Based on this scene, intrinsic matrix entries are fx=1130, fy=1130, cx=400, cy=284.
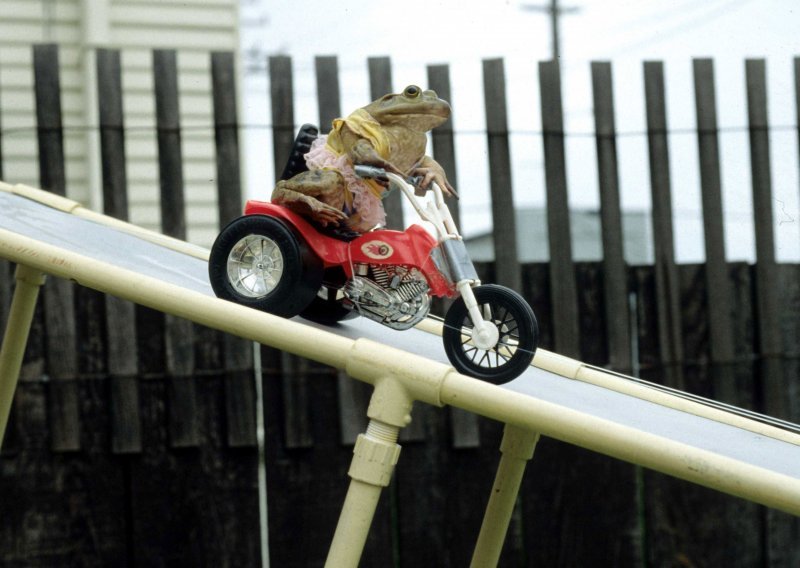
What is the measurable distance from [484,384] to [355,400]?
2.26 meters

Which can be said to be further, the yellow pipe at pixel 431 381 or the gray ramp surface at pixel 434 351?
the gray ramp surface at pixel 434 351

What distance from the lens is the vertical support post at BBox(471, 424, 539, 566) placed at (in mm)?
2816

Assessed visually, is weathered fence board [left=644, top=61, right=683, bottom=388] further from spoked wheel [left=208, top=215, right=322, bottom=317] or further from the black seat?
spoked wheel [left=208, top=215, right=322, bottom=317]

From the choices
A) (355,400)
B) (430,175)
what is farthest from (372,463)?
(355,400)

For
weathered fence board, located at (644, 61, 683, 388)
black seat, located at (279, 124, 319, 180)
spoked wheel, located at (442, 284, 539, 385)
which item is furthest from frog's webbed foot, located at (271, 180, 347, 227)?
weathered fence board, located at (644, 61, 683, 388)

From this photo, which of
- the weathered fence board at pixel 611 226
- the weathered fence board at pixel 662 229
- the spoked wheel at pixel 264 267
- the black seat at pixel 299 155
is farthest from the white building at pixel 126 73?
the spoked wheel at pixel 264 267

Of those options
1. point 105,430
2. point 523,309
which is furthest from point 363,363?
point 105,430

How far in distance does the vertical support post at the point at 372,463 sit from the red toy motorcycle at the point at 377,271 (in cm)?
33

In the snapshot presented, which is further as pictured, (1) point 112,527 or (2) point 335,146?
(1) point 112,527

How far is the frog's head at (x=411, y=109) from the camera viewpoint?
2.47m

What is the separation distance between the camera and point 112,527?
411cm

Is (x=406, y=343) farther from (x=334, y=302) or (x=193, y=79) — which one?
(x=193, y=79)

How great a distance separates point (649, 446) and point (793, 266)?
2867 mm

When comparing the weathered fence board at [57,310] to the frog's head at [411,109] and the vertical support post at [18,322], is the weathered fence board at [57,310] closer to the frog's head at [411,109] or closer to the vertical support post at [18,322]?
the vertical support post at [18,322]
